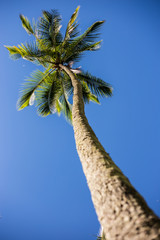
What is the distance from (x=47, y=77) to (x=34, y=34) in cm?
205

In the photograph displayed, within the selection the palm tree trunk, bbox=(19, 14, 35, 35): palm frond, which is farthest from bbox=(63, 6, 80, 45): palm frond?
the palm tree trunk

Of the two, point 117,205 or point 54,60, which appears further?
point 54,60

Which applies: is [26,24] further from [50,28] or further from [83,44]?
[83,44]

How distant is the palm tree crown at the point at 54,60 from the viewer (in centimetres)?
685

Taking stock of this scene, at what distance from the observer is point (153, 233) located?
81cm

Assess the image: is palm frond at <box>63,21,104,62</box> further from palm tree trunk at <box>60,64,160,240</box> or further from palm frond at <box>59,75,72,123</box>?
palm tree trunk at <box>60,64,160,240</box>

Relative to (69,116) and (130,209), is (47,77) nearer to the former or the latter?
(69,116)

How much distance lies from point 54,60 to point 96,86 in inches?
104

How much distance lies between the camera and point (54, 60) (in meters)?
7.56

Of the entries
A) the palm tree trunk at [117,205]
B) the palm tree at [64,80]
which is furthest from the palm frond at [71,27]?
the palm tree trunk at [117,205]

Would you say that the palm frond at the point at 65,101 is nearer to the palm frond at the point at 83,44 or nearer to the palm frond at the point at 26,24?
the palm frond at the point at 83,44

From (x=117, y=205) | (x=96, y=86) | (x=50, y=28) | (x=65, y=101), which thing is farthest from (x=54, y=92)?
(x=117, y=205)

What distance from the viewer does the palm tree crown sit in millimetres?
6852

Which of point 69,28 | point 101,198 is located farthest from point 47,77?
point 101,198
